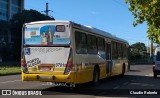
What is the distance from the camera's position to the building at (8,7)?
96062 mm

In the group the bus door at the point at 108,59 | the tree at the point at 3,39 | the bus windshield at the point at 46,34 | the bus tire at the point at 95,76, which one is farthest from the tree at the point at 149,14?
the tree at the point at 3,39

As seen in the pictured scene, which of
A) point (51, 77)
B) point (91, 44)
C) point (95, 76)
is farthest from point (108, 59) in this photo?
point (51, 77)

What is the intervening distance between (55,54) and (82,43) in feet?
5.60

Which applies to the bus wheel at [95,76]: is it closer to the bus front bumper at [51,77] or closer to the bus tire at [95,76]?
the bus tire at [95,76]

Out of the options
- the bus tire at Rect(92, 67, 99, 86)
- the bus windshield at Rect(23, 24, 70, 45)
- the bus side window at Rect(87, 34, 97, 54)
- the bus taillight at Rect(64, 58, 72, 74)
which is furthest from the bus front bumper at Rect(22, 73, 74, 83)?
the bus tire at Rect(92, 67, 99, 86)

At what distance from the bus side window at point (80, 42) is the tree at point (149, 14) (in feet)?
17.7

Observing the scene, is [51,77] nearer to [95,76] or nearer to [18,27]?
[95,76]

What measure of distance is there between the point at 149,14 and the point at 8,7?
Result: 79735 mm

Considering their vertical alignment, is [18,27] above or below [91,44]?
above

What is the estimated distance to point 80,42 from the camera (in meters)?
16.8

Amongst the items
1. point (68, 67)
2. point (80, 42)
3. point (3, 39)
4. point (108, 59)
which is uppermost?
point (3, 39)

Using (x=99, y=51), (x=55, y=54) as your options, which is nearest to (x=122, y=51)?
(x=99, y=51)

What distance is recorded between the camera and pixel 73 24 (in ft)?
52.7

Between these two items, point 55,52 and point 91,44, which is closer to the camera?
point 55,52
